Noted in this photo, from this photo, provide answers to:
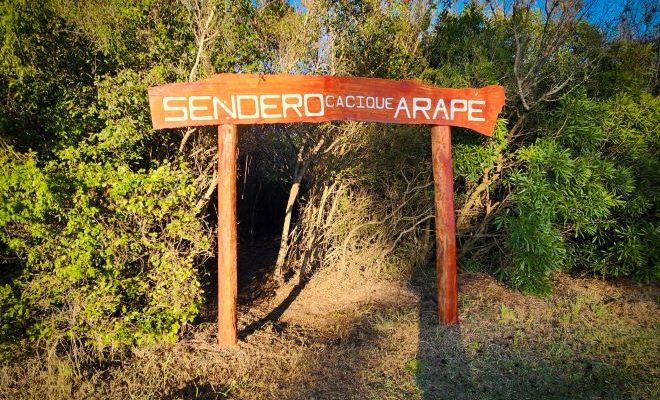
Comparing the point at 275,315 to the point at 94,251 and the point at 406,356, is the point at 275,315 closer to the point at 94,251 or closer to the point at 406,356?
the point at 406,356

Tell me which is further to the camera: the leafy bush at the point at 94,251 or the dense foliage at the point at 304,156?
the dense foliage at the point at 304,156

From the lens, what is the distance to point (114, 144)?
177 inches

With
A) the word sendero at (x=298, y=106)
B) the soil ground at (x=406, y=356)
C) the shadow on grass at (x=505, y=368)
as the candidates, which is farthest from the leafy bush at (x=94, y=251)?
the shadow on grass at (x=505, y=368)

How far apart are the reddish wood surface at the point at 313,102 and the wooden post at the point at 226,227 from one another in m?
0.23

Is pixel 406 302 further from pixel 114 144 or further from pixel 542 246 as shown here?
pixel 114 144

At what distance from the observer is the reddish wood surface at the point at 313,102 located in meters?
4.15

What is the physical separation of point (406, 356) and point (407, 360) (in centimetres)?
9

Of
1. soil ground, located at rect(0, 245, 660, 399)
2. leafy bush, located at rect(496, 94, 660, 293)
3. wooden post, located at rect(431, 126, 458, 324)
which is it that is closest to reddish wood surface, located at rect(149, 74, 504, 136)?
wooden post, located at rect(431, 126, 458, 324)

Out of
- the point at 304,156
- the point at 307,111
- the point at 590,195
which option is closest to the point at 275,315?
the point at 304,156

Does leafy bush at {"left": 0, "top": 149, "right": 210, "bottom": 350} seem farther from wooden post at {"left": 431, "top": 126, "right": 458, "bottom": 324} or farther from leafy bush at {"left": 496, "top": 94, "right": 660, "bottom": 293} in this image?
leafy bush at {"left": 496, "top": 94, "right": 660, "bottom": 293}

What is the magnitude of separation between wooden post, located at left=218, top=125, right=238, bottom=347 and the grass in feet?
1.33

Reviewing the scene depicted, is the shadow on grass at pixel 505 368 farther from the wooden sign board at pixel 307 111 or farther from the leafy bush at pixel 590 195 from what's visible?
the leafy bush at pixel 590 195

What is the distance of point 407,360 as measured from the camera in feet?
14.3

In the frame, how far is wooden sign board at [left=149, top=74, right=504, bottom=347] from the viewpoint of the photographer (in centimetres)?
416
